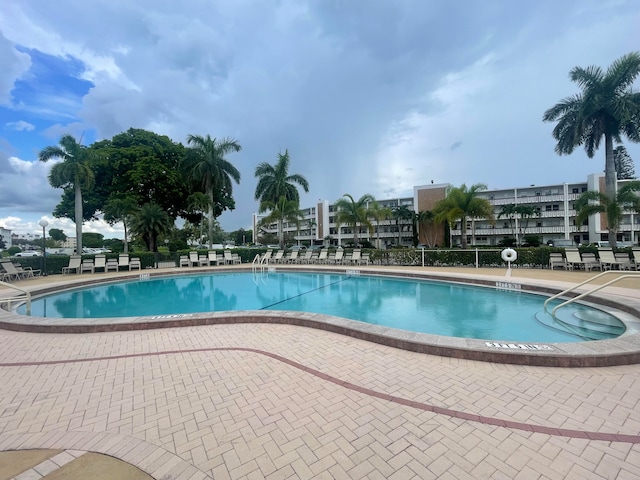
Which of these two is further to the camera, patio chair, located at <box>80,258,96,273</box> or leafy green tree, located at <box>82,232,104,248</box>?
leafy green tree, located at <box>82,232,104,248</box>

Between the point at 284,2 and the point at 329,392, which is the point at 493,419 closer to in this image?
the point at 329,392

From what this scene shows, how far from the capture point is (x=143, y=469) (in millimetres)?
2004

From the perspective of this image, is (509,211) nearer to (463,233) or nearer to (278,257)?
(463,233)

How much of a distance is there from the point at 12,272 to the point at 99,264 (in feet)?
13.0

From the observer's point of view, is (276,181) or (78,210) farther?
(276,181)

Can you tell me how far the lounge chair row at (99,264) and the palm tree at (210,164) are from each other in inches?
265

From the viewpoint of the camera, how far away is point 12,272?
537 inches

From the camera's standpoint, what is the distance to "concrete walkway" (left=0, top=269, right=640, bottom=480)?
2059mm

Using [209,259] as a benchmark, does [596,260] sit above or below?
below

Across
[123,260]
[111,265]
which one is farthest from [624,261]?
[111,265]

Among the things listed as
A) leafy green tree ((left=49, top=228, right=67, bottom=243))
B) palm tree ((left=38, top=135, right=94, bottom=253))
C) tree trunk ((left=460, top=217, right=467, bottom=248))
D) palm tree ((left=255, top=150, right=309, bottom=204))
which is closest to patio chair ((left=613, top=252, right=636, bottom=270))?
tree trunk ((left=460, top=217, right=467, bottom=248))

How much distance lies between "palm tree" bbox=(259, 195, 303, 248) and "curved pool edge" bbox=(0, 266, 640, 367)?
754 inches

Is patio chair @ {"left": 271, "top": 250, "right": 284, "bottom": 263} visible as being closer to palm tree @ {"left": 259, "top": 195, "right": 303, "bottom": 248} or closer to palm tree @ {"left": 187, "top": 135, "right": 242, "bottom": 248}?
palm tree @ {"left": 259, "top": 195, "right": 303, "bottom": 248}

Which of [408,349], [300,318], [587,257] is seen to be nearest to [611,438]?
[408,349]
